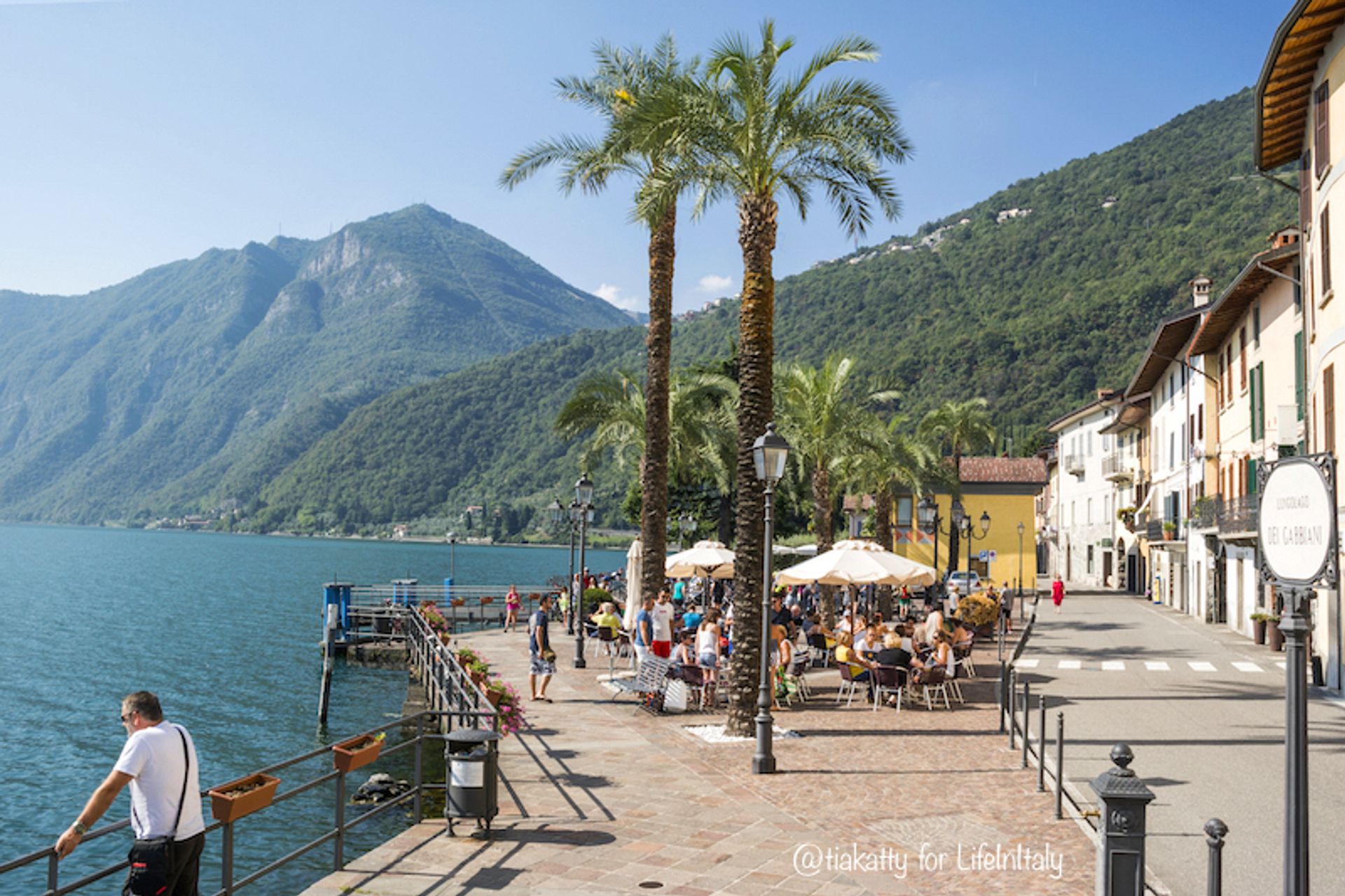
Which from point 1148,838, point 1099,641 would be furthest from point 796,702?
point 1099,641

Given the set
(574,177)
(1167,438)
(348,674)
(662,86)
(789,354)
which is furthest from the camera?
(789,354)

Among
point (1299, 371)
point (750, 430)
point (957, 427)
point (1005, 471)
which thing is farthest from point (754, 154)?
point (1005, 471)

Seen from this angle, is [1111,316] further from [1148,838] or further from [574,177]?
[1148,838]

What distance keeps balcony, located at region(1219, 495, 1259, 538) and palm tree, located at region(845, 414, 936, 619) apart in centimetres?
935

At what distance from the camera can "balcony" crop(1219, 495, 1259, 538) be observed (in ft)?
91.1

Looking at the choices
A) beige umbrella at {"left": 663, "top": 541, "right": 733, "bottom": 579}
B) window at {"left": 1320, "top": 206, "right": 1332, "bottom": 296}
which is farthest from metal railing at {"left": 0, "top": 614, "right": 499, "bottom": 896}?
window at {"left": 1320, "top": 206, "right": 1332, "bottom": 296}

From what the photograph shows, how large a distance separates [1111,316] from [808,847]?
113 meters

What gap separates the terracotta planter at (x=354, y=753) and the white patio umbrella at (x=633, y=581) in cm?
1251

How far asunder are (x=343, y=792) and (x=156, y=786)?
260 cm

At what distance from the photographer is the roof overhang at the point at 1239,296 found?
26688 millimetres

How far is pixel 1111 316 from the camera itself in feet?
366

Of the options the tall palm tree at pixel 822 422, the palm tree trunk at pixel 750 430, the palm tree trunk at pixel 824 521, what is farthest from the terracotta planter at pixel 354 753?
the tall palm tree at pixel 822 422

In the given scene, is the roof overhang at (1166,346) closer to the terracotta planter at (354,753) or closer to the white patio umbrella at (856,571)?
the white patio umbrella at (856,571)

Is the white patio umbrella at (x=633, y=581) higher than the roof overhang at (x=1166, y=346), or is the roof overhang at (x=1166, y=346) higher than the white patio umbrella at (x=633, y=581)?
the roof overhang at (x=1166, y=346)
